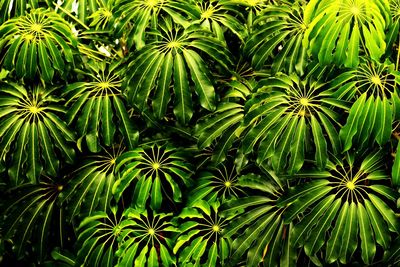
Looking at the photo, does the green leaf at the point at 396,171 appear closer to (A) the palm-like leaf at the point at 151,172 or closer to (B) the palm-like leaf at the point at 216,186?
(B) the palm-like leaf at the point at 216,186

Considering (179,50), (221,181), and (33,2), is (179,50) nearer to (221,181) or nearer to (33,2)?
(221,181)

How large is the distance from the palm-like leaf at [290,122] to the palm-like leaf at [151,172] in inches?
12.6

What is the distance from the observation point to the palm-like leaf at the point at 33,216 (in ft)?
8.52

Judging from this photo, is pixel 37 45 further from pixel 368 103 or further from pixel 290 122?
pixel 368 103

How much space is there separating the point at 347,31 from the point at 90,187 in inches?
43.6

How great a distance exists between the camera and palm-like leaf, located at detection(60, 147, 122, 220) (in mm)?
2477

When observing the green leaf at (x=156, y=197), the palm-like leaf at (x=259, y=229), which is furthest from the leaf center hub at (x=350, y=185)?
the green leaf at (x=156, y=197)

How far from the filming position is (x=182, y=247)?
7.85 ft

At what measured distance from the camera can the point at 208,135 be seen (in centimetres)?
233

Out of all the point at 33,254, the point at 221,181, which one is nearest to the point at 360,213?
the point at 221,181

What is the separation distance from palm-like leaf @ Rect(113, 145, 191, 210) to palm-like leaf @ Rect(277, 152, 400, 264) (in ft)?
1.28

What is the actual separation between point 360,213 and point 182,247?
2.15 ft

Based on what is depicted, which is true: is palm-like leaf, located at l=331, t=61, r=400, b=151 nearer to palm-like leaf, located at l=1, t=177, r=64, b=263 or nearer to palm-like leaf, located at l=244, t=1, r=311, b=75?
palm-like leaf, located at l=244, t=1, r=311, b=75

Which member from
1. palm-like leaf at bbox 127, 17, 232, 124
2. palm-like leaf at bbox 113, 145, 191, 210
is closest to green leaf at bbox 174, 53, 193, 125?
palm-like leaf at bbox 127, 17, 232, 124
